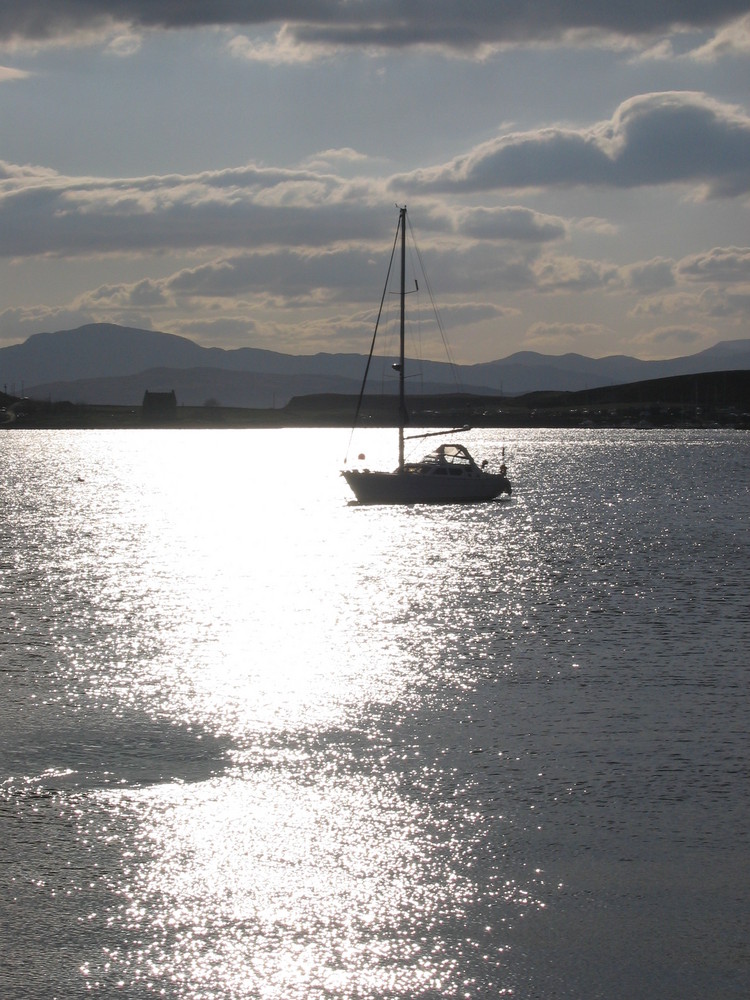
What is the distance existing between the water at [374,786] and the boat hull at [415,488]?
3515 centimetres

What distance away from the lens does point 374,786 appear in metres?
18.2

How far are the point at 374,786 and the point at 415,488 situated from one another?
6257cm

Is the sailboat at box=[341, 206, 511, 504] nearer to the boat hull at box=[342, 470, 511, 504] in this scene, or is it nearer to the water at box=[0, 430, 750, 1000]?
the boat hull at box=[342, 470, 511, 504]

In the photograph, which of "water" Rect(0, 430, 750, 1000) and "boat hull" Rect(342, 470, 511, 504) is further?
"boat hull" Rect(342, 470, 511, 504)

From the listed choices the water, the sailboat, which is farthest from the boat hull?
the water

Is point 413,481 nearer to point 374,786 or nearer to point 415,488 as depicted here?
point 415,488

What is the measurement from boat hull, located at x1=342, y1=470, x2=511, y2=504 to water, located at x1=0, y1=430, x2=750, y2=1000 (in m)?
35.1

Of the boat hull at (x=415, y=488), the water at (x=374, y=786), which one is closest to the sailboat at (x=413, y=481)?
the boat hull at (x=415, y=488)

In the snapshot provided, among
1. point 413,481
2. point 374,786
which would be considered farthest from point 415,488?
point 374,786

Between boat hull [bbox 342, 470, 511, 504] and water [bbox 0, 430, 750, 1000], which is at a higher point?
boat hull [bbox 342, 470, 511, 504]

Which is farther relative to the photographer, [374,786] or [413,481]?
[413,481]

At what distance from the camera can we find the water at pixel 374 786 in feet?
40.1

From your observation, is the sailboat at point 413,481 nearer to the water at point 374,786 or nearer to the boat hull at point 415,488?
the boat hull at point 415,488

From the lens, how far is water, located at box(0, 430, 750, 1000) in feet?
40.1
